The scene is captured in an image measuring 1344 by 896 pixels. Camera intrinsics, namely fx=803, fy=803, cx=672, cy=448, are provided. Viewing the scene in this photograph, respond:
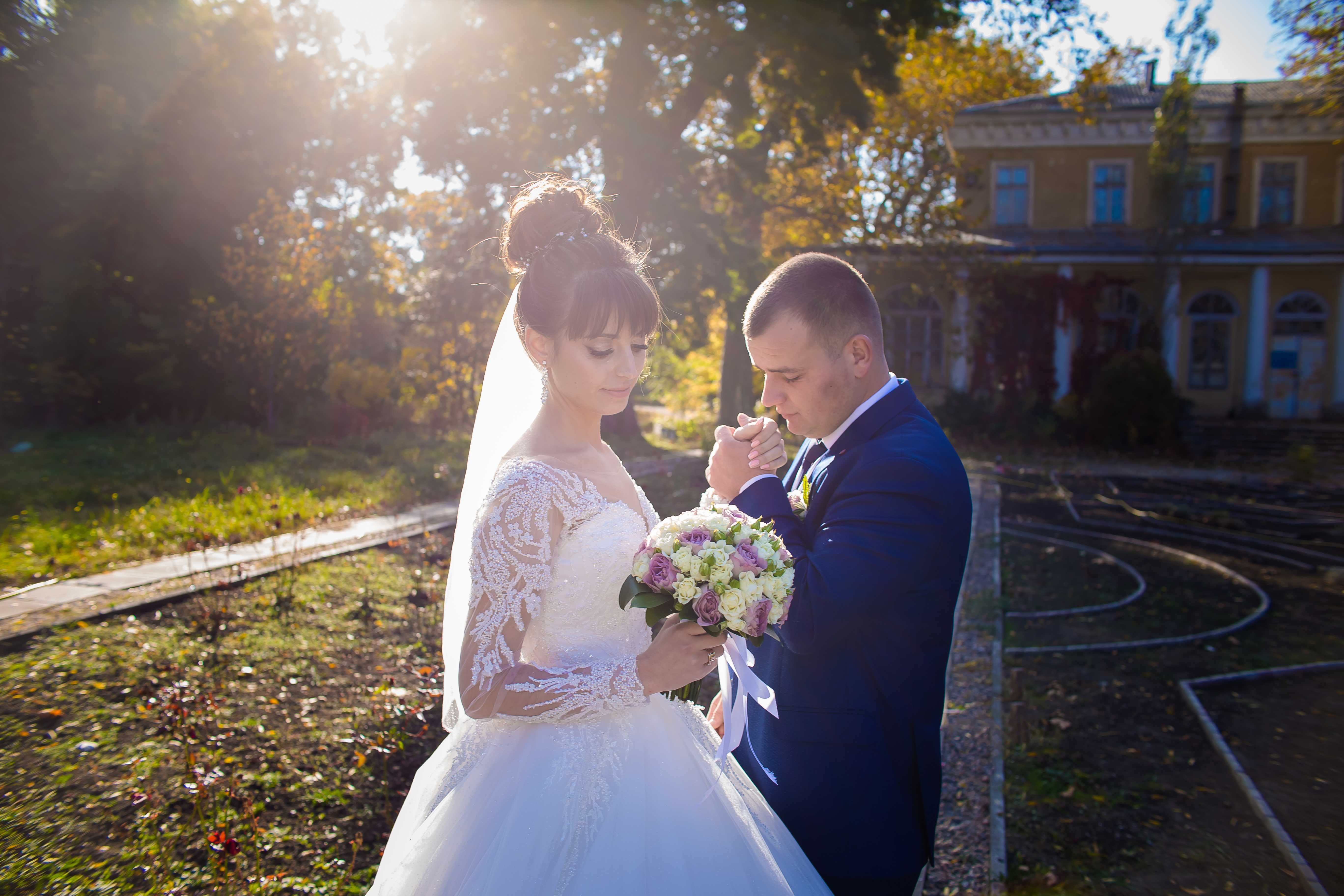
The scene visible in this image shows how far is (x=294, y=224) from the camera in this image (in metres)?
17.5

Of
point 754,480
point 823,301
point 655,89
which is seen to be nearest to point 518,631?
point 754,480

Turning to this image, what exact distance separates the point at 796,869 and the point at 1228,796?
348 centimetres

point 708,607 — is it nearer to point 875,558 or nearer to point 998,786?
point 875,558

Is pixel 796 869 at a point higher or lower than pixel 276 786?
higher

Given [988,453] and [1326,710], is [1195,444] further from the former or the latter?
[1326,710]

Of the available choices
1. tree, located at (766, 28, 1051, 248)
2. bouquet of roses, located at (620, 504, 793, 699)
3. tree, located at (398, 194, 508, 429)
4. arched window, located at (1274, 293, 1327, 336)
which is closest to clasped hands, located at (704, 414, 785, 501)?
bouquet of roses, located at (620, 504, 793, 699)

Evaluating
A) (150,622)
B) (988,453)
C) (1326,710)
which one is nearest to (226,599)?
(150,622)

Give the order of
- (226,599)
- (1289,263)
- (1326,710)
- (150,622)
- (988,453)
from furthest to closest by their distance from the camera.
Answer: (1289,263) < (988,453) < (226,599) < (150,622) < (1326,710)

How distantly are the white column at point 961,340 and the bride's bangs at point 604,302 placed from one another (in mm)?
20383

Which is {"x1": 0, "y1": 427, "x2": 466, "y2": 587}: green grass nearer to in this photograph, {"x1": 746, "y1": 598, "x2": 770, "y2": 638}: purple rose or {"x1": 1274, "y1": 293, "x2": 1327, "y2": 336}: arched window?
{"x1": 746, "y1": 598, "x2": 770, "y2": 638}: purple rose

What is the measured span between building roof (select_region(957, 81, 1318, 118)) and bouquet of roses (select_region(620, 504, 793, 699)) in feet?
79.5

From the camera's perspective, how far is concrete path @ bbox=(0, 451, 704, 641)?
218 inches

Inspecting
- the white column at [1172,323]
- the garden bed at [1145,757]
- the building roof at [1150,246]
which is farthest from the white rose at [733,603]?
the white column at [1172,323]

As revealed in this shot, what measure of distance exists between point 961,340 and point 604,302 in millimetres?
22267
